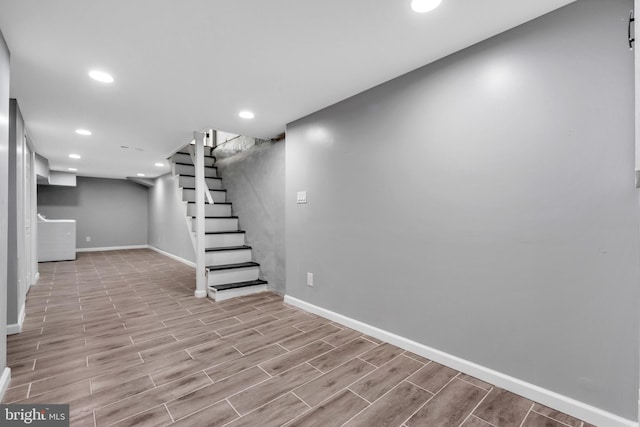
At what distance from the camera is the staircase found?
12.3 ft

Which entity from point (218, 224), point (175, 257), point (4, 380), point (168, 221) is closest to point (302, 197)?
point (218, 224)

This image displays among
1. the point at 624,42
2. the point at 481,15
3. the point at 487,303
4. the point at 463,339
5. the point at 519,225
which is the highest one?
the point at 481,15

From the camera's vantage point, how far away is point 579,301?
1493mm

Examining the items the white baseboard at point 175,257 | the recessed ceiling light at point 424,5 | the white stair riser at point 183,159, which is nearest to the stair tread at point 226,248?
the white baseboard at point 175,257

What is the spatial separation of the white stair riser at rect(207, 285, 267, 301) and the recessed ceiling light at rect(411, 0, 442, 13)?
338 cm

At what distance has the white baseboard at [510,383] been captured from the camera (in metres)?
1.43

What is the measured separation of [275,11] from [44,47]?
5.23 feet

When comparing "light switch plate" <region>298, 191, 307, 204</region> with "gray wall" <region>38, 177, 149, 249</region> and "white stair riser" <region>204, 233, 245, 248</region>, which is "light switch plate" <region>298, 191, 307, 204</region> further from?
"gray wall" <region>38, 177, 149, 249</region>

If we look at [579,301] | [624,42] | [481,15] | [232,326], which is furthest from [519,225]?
[232,326]

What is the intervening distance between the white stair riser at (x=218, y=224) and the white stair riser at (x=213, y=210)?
0.62ft

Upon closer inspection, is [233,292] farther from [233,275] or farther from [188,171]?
[188,171]

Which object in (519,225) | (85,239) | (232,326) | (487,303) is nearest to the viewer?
(519,225)

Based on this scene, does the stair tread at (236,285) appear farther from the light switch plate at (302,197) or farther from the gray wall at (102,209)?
the gray wall at (102,209)

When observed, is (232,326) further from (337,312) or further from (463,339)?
(463,339)
